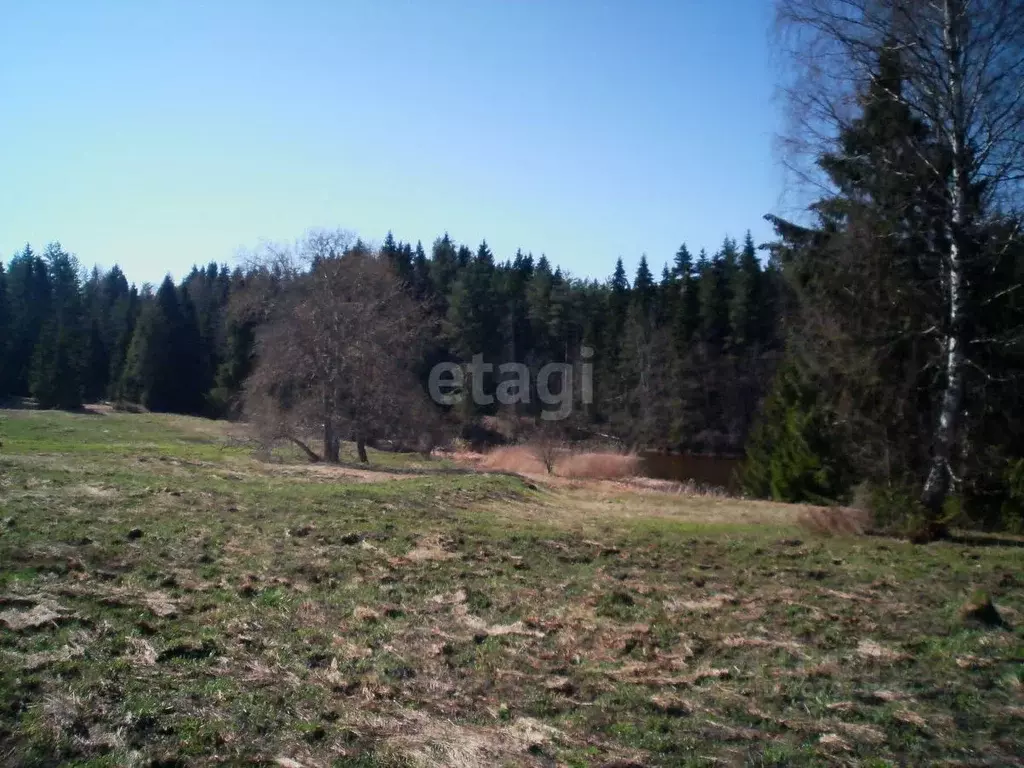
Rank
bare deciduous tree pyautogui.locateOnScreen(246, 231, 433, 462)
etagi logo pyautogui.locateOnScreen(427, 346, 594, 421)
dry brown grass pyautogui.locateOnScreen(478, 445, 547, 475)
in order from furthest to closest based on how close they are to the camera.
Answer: etagi logo pyautogui.locateOnScreen(427, 346, 594, 421) < dry brown grass pyautogui.locateOnScreen(478, 445, 547, 475) < bare deciduous tree pyautogui.locateOnScreen(246, 231, 433, 462)

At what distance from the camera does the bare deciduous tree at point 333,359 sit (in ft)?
91.8

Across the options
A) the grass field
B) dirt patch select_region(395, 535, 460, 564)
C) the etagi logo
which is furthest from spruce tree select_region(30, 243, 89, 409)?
dirt patch select_region(395, 535, 460, 564)

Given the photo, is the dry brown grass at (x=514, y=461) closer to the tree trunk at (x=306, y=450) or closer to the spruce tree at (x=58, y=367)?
the tree trunk at (x=306, y=450)

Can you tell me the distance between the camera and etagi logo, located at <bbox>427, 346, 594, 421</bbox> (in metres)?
53.5

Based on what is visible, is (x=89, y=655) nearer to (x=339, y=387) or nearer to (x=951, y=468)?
(x=951, y=468)

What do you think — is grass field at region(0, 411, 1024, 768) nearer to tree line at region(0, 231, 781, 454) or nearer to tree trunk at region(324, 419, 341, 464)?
tree trunk at region(324, 419, 341, 464)

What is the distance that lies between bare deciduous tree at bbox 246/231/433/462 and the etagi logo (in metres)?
21.4

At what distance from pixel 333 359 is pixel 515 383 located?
97.9ft

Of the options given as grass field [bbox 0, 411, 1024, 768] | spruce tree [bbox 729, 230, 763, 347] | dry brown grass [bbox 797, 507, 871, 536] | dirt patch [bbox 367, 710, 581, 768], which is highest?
spruce tree [bbox 729, 230, 763, 347]

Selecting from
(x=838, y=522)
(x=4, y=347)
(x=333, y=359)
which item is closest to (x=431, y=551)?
(x=838, y=522)

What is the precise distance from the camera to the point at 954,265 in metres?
12.1

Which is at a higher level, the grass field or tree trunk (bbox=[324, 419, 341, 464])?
tree trunk (bbox=[324, 419, 341, 464])

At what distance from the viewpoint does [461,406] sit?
52688 mm

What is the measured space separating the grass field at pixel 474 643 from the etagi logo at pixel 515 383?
41.1 metres
